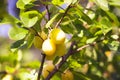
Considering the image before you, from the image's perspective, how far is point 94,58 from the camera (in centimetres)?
188

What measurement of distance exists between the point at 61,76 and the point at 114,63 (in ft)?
3.22

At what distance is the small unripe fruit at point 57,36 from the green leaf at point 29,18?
78mm

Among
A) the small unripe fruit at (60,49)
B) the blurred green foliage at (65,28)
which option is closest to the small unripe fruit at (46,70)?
the blurred green foliage at (65,28)

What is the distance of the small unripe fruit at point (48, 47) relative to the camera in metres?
1.03

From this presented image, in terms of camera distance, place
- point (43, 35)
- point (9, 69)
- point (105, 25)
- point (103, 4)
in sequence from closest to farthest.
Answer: point (103, 4) → point (43, 35) → point (105, 25) → point (9, 69)

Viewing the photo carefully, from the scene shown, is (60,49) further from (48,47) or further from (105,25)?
(105,25)

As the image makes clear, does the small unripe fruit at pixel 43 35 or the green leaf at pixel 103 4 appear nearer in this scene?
the green leaf at pixel 103 4

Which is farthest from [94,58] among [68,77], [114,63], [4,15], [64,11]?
[4,15]

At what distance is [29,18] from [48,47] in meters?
0.14

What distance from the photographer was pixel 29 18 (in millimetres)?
1085

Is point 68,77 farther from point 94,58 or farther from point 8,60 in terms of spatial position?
point 94,58

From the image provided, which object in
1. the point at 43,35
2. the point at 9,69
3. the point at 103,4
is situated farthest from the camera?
the point at 9,69

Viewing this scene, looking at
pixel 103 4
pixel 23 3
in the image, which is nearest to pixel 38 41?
pixel 23 3

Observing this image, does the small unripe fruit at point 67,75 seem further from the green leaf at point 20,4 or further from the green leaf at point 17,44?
the green leaf at point 20,4
